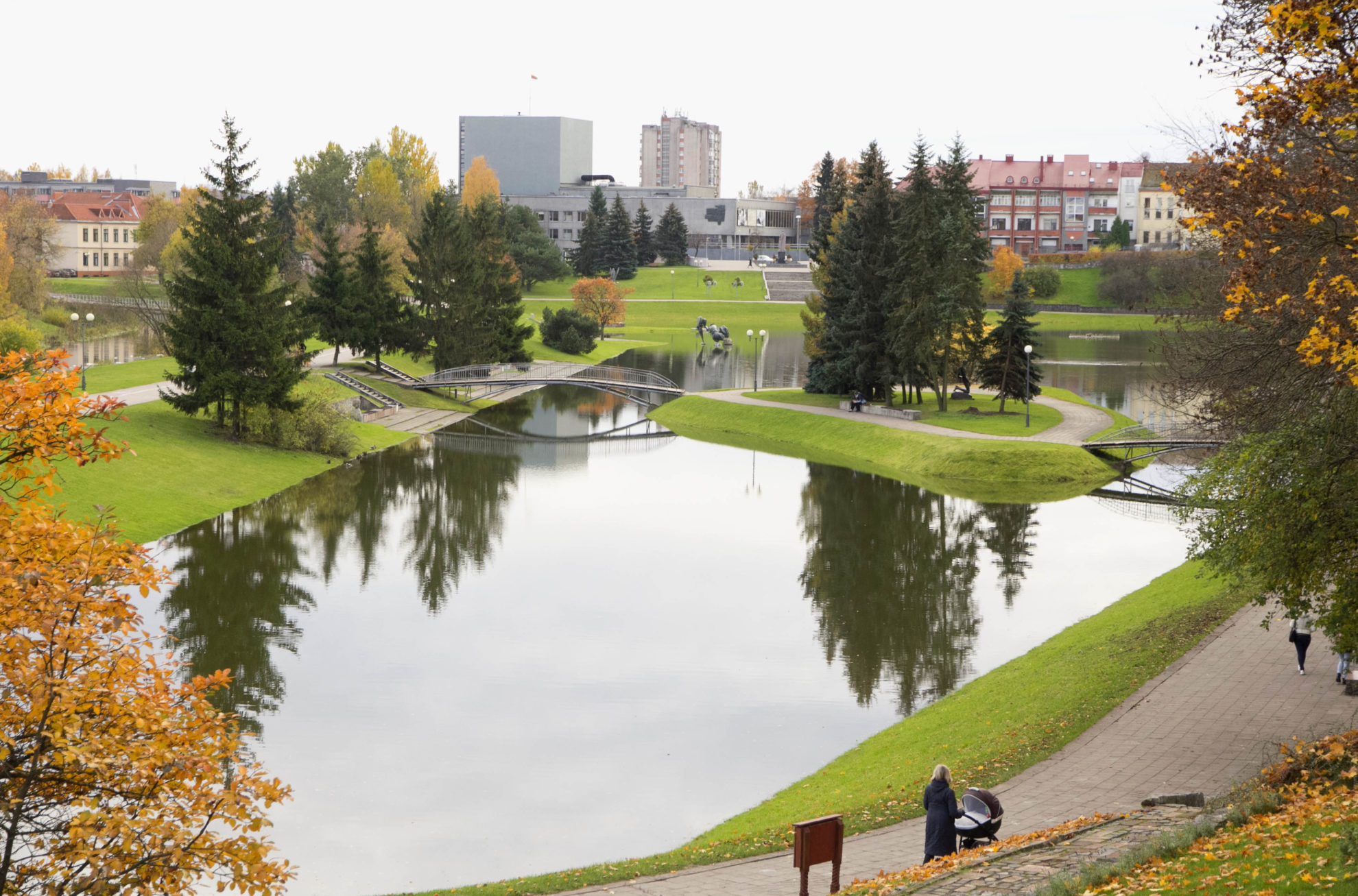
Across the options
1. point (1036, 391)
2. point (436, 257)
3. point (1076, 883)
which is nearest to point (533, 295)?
point (436, 257)

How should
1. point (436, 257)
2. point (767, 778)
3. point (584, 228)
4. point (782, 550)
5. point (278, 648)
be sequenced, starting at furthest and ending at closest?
point (584, 228), point (436, 257), point (782, 550), point (278, 648), point (767, 778)

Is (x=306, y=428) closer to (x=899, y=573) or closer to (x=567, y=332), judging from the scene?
(x=899, y=573)

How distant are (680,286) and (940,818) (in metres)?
113

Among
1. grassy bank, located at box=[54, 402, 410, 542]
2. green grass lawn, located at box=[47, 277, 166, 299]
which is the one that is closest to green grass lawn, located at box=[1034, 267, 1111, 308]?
green grass lawn, located at box=[47, 277, 166, 299]

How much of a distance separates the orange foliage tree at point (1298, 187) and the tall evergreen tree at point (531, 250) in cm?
9661

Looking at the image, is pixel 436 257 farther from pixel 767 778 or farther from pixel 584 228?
pixel 584 228

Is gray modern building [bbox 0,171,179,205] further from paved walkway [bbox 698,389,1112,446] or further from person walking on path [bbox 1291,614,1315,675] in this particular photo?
person walking on path [bbox 1291,614,1315,675]

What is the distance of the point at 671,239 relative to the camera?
436 feet

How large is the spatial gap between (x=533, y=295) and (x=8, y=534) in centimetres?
10643

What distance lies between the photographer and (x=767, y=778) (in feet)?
57.3

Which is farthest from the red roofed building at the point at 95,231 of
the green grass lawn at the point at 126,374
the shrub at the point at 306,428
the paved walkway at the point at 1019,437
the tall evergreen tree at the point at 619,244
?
the paved walkway at the point at 1019,437

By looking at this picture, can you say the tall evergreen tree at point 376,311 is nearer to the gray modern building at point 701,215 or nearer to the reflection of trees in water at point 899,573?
the reflection of trees in water at point 899,573

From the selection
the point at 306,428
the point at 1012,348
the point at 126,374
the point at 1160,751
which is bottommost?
the point at 1160,751

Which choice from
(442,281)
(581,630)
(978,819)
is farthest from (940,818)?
(442,281)
